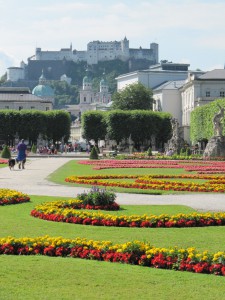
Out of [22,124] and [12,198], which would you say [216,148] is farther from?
[22,124]

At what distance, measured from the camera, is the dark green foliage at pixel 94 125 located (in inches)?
3944

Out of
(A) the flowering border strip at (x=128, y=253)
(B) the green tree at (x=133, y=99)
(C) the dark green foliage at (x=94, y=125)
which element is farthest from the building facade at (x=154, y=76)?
(A) the flowering border strip at (x=128, y=253)

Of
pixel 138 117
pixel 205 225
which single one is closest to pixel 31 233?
pixel 205 225

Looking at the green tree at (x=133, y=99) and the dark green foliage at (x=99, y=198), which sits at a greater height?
the green tree at (x=133, y=99)

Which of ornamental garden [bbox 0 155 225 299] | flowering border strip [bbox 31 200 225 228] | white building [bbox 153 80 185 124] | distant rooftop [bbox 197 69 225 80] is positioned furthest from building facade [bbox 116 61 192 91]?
flowering border strip [bbox 31 200 225 228]

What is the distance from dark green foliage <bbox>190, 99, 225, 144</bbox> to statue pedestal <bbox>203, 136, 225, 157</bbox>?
19.2 meters

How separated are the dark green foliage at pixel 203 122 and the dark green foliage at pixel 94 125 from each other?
14660 mm

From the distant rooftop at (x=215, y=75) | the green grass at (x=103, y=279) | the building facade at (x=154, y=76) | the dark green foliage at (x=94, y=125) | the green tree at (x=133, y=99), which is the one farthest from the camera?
the building facade at (x=154, y=76)

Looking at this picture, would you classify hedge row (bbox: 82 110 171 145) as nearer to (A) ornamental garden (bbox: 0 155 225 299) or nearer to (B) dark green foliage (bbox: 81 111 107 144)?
(B) dark green foliage (bbox: 81 111 107 144)

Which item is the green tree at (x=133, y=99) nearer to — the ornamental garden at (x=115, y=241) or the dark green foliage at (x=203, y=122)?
the dark green foliage at (x=203, y=122)

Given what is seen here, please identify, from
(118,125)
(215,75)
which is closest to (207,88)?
(215,75)

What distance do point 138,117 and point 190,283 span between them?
8668 centimetres

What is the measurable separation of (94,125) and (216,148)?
4575cm

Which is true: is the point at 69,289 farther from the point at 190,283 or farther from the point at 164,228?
the point at 164,228
